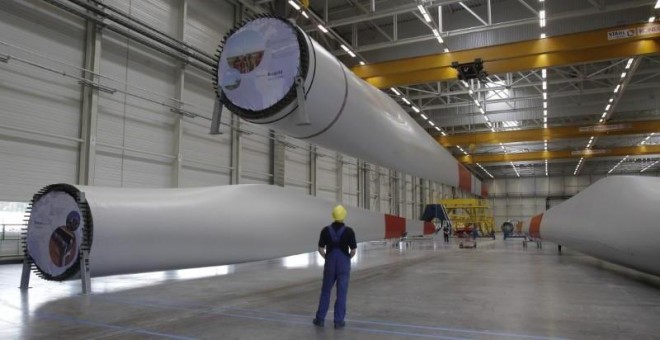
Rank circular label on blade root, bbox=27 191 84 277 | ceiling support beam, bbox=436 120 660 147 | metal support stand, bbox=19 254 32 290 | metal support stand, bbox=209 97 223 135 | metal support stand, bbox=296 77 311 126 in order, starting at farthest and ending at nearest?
ceiling support beam, bbox=436 120 660 147 → metal support stand, bbox=19 254 32 290 → circular label on blade root, bbox=27 191 84 277 → metal support stand, bbox=209 97 223 135 → metal support stand, bbox=296 77 311 126

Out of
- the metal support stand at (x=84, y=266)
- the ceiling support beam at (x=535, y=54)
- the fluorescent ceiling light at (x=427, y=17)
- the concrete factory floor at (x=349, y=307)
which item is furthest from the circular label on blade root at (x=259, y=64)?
Result: the ceiling support beam at (x=535, y=54)

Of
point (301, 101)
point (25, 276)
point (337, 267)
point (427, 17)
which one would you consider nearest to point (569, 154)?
point (427, 17)

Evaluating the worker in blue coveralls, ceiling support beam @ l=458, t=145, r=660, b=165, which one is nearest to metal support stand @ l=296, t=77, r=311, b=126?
the worker in blue coveralls

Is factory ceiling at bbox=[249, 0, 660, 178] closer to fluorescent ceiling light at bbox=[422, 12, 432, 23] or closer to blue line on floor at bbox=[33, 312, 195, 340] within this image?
fluorescent ceiling light at bbox=[422, 12, 432, 23]

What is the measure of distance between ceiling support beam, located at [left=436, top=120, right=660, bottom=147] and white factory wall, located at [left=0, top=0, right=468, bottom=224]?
45.6 feet

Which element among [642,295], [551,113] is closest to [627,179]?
[642,295]

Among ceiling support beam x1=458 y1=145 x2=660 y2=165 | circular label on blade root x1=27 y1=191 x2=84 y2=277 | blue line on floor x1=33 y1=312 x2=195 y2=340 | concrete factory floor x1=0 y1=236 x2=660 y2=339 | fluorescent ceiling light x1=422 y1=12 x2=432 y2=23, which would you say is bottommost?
concrete factory floor x1=0 y1=236 x2=660 y2=339

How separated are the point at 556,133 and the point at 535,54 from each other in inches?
549

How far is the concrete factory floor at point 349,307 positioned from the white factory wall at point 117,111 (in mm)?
3173

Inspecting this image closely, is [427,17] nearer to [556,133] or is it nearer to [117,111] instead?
[117,111]

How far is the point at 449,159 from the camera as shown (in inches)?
212

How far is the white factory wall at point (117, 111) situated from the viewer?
33.8ft

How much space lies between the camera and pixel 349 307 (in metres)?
5.80

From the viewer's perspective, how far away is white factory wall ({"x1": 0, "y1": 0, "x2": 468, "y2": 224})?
33.8 feet
